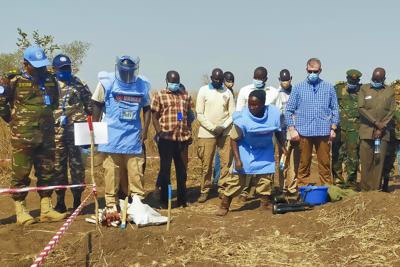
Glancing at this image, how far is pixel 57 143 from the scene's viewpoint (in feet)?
21.7

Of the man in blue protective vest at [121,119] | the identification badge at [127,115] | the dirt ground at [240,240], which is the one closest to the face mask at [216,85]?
the man in blue protective vest at [121,119]

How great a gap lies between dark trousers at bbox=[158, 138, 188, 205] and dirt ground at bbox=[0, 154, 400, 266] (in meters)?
0.94

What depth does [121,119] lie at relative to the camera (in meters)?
6.46

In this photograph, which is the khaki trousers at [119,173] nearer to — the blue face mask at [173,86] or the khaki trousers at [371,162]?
the blue face mask at [173,86]

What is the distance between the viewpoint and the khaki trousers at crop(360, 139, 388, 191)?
7.94 metres

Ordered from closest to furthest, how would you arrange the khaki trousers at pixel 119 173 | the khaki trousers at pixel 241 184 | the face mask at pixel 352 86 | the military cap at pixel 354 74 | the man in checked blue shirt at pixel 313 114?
1. the khaki trousers at pixel 119 173
2. the khaki trousers at pixel 241 184
3. the man in checked blue shirt at pixel 313 114
4. the military cap at pixel 354 74
5. the face mask at pixel 352 86

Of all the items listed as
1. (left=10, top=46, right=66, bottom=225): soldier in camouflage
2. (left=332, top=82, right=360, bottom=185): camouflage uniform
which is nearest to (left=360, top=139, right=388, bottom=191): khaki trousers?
(left=332, top=82, right=360, bottom=185): camouflage uniform

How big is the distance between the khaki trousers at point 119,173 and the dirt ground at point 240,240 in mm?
497

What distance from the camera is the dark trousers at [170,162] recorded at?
7445 millimetres

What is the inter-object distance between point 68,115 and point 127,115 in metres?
0.86

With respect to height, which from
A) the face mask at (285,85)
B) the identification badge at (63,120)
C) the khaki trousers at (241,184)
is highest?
the face mask at (285,85)

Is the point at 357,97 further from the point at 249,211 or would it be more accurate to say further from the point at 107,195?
the point at 107,195

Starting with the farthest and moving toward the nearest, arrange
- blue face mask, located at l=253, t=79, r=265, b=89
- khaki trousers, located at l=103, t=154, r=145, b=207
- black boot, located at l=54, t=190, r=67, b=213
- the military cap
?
1. the military cap
2. blue face mask, located at l=253, t=79, r=265, b=89
3. black boot, located at l=54, t=190, r=67, b=213
4. khaki trousers, located at l=103, t=154, r=145, b=207

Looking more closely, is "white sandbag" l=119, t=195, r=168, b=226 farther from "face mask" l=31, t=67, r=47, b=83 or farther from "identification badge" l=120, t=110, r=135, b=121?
"face mask" l=31, t=67, r=47, b=83
